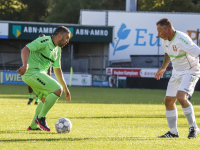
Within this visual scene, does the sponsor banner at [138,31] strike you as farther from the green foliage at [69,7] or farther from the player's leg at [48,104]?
the player's leg at [48,104]

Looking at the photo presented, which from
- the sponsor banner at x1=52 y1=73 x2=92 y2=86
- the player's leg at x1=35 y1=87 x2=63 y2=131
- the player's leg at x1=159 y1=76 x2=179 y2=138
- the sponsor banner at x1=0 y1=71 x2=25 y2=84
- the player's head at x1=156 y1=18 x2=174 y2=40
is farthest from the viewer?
the sponsor banner at x1=52 y1=73 x2=92 y2=86

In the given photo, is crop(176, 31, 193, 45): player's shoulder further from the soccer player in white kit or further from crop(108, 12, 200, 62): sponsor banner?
crop(108, 12, 200, 62): sponsor banner

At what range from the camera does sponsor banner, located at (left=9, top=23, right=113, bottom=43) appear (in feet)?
127

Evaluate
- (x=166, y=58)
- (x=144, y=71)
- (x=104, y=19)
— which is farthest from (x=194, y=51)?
(x=104, y=19)

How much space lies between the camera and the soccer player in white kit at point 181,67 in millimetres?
6863

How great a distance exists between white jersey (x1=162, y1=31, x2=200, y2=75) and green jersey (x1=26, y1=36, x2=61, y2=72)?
210 centimetres

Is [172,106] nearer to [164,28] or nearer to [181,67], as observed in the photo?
[181,67]

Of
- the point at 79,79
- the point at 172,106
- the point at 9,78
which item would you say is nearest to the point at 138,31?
the point at 79,79

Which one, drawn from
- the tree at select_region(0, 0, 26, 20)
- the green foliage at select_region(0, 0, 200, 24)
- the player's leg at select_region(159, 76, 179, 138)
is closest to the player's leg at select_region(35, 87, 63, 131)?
the player's leg at select_region(159, 76, 179, 138)

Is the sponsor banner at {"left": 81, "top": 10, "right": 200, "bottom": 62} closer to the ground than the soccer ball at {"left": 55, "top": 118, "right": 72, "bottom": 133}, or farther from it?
farther from it

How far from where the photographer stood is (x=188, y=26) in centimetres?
4525

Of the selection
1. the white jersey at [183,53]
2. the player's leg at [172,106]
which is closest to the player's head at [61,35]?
the white jersey at [183,53]

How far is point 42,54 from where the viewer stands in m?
7.43

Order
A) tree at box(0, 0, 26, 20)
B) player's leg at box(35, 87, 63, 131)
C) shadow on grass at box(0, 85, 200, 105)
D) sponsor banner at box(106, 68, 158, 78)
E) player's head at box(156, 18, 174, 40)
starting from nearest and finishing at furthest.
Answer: player's head at box(156, 18, 174, 40) < player's leg at box(35, 87, 63, 131) < shadow on grass at box(0, 85, 200, 105) < sponsor banner at box(106, 68, 158, 78) < tree at box(0, 0, 26, 20)
